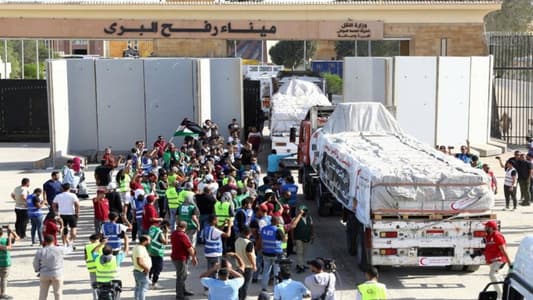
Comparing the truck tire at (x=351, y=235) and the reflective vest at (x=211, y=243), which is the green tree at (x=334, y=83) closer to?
the truck tire at (x=351, y=235)

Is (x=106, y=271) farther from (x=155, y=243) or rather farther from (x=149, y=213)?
(x=149, y=213)

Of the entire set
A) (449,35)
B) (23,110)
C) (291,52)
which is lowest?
(23,110)

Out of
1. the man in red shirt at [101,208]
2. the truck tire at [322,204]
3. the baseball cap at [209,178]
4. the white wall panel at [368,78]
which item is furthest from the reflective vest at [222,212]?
the white wall panel at [368,78]

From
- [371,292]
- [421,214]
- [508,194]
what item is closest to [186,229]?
[421,214]

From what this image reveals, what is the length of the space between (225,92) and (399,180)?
20.2 meters

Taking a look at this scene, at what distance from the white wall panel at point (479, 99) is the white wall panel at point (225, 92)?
8321 millimetres

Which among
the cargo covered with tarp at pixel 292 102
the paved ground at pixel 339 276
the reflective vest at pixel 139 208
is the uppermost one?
the cargo covered with tarp at pixel 292 102

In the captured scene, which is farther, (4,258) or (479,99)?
(479,99)

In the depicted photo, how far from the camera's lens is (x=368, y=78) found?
34.9 m

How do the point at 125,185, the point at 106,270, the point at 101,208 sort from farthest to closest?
the point at 125,185
the point at 101,208
the point at 106,270

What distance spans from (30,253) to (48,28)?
2656cm

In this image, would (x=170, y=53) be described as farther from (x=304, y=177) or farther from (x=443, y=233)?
(x=443, y=233)

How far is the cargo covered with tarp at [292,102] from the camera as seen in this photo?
102ft

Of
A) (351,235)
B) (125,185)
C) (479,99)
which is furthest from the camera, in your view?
(479,99)
